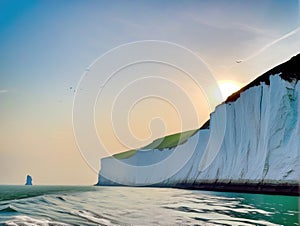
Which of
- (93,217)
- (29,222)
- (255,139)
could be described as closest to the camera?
(29,222)

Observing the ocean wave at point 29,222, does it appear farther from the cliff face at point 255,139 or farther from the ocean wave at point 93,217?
the cliff face at point 255,139

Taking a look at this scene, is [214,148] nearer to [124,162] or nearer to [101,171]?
[124,162]

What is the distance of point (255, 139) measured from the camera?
18422 millimetres

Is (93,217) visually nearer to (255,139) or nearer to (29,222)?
(29,222)

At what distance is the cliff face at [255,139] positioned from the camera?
1612 centimetres

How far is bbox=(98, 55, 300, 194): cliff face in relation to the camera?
16125mm

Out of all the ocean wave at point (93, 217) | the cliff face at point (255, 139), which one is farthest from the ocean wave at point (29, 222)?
the cliff face at point (255, 139)

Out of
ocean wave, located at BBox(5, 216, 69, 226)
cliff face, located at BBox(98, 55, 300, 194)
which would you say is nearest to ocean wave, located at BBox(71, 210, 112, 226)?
ocean wave, located at BBox(5, 216, 69, 226)

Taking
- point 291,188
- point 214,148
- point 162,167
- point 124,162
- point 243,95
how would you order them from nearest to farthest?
1. point 291,188
2. point 243,95
3. point 214,148
4. point 162,167
5. point 124,162

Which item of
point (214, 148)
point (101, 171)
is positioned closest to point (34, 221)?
point (214, 148)

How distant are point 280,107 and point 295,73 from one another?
2094 millimetres

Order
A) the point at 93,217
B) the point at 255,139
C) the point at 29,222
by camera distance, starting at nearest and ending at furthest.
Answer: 1. the point at 29,222
2. the point at 93,217
3. the point at 255,139

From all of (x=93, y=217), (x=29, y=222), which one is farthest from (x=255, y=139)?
(x=29, y=222)

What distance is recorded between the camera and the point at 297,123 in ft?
52.4
